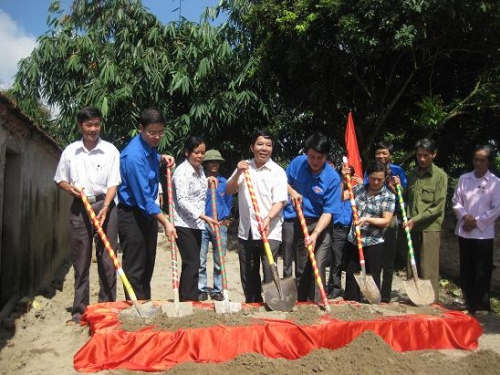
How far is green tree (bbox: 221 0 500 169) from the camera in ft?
21.3

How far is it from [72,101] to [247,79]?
3460 mm

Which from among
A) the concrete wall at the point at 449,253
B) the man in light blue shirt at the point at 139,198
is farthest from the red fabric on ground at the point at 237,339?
the concrete wall at the point at 449,253

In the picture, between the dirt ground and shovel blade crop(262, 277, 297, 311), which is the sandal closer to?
the dirt ground

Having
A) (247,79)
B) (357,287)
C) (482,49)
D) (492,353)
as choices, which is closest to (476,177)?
(357,287)

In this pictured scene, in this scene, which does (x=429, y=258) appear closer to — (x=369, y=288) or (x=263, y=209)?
(x=369, y=288)

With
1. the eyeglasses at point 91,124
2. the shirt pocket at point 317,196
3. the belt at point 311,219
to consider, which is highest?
the eyeglasses at point 91,124

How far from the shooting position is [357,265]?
15.2 ft

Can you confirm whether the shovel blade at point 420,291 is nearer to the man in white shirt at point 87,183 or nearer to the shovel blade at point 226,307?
the shovel blade at point 226,307

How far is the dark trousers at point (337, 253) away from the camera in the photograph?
573 centimetres

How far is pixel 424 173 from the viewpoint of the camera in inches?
199

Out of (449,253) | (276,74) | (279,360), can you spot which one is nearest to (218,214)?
(279,360)

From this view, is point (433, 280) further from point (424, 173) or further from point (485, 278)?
point (424, 173)

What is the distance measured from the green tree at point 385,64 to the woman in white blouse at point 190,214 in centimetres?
319

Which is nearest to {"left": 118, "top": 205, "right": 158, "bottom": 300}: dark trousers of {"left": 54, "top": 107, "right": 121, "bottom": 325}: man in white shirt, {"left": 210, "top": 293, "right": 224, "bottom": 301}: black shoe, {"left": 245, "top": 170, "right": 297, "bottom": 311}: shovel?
{"left": 54, "top": 107, "right": 121, "bottom": 325}: man in white shirt
